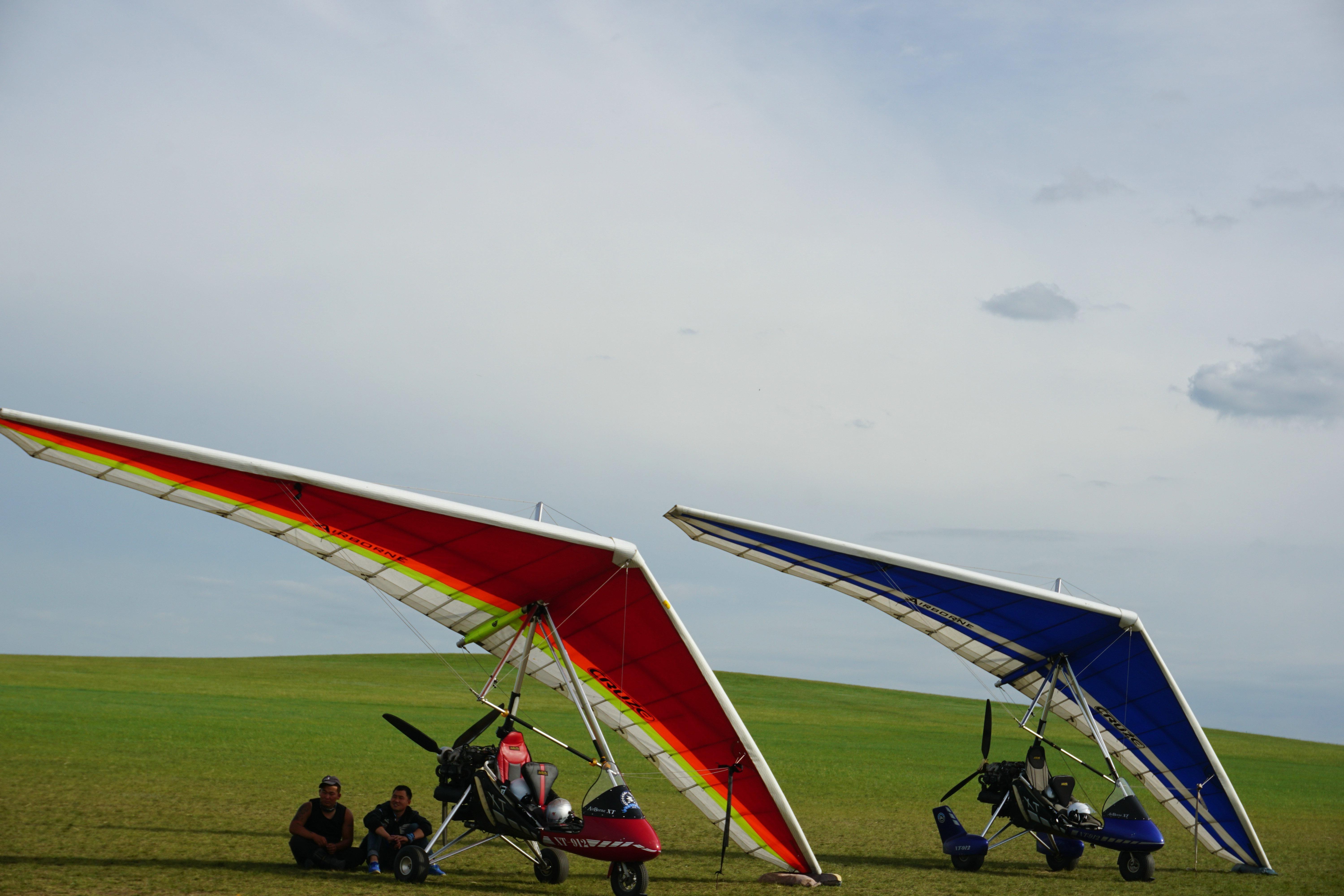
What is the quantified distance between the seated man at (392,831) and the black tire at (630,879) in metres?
1.85

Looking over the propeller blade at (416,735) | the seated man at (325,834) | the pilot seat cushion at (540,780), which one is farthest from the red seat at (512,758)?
the seated man at (325,834)

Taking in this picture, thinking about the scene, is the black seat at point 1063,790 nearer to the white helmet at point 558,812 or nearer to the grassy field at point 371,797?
the grassy field at point 371,797

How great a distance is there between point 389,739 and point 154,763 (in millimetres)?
8498

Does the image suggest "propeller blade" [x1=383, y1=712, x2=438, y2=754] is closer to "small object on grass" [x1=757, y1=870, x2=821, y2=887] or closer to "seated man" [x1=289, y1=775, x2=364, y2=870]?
"seated man" [x1=289, y1=775, x2=364, y2=870]

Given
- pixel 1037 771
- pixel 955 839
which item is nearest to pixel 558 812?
pixel 955 839

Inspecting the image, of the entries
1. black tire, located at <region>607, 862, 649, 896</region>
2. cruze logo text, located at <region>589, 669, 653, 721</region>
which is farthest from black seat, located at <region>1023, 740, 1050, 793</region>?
black tire, located at <region>607, 862, 649, 896</region>

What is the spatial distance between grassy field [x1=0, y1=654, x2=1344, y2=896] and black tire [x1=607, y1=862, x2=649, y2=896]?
2.02ft

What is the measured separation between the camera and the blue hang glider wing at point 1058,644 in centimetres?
1279

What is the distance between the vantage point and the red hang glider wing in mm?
8969

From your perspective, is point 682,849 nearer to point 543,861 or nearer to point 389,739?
point 543,861

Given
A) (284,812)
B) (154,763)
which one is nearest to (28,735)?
(154,763)

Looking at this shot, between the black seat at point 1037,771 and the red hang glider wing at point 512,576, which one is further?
the black seat at point 1037,771

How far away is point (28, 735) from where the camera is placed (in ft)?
69.4

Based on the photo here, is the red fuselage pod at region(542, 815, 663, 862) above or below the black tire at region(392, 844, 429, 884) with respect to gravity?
above
